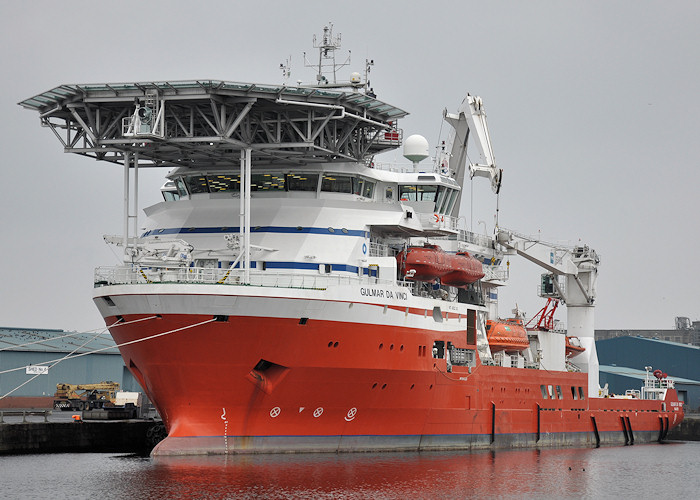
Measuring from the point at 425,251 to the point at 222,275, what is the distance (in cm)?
1051

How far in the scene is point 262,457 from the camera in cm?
3812

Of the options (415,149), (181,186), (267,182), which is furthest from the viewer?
(415,149)

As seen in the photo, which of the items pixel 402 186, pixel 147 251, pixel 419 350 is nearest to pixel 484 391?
pixel 419 350

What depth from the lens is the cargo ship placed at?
37.8 m

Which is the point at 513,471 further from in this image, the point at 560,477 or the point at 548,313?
the point at 548,313

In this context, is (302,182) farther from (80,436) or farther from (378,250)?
(80,436)

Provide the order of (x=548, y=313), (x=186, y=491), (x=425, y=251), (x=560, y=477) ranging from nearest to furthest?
1. (x=186, y=491)
2. (x=560, y=477)
3. (x=425, y=251)
4. (x=548, y=313)

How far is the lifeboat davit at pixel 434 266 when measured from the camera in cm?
4450

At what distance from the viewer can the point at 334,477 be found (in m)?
35.5

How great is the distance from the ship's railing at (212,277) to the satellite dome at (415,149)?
10279 millimetres

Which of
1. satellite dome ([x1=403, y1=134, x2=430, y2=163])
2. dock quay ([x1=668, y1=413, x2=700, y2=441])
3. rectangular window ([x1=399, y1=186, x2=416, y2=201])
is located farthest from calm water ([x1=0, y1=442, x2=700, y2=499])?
dock quay ([x1=668, y1=413, x2=700, y2=441])

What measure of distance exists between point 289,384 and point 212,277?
15.3 ft

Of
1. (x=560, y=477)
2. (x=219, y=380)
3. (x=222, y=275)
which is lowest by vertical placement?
(x=560, y=477)

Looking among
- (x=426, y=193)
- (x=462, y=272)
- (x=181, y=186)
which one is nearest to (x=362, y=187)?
(x=426, y=193)
